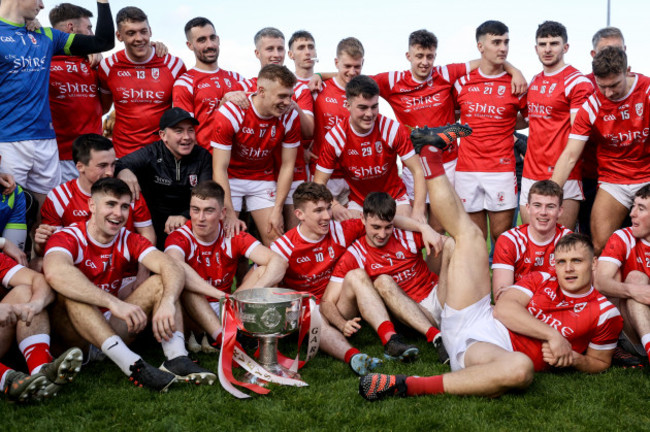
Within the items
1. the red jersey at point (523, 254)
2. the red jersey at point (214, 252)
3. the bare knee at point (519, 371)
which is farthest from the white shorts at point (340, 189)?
the bare knee at point (519, 371)

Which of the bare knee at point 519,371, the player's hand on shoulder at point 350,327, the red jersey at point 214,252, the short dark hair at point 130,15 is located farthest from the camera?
the short dark hair at point 130,15

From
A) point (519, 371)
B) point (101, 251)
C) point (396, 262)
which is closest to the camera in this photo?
point (519, 371)

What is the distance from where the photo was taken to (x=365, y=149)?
583 cm

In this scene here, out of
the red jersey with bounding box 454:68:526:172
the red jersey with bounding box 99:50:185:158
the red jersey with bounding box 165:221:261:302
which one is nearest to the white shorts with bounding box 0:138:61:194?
the red jersey with bounding box 99:50:185:158

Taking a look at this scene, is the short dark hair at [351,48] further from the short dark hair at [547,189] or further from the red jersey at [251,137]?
the short dark hair at [547,189]

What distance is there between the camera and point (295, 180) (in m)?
6.41

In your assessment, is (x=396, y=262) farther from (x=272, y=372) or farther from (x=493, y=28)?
(x=493, y=28)

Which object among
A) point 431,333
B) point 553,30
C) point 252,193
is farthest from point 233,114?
point 553,30

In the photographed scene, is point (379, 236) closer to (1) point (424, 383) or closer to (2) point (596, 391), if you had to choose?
(1) point (424, 383)

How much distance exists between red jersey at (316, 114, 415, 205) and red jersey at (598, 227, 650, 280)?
203 centimetres

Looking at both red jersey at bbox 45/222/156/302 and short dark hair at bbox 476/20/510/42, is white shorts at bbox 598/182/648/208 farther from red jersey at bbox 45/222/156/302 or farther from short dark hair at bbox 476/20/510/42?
red jersey at bbox 45/222/156/302

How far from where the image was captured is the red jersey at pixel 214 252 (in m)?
5.01

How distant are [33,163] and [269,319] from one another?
285cm

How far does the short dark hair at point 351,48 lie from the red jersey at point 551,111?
180cm
